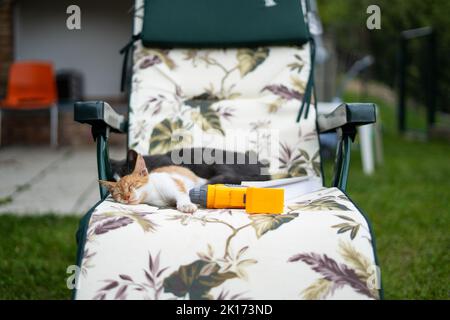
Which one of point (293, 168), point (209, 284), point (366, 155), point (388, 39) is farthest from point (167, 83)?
point (388, 39)

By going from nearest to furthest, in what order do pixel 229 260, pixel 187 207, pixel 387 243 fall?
1. pixel 229 260
2. pixel 187 207
3. pixel 387 243

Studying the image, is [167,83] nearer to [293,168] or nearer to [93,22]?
[293,168]

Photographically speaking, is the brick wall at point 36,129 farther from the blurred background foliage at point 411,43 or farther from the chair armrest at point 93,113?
the chair armrest at point 93,113

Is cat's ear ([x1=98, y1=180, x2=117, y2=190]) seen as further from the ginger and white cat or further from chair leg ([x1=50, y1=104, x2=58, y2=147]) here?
chair leg ([x1=50, y1=104, x2=58, y2=147])

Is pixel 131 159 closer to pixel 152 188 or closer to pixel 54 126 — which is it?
pixel 152 188

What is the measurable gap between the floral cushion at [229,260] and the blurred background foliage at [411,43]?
4.04 meters

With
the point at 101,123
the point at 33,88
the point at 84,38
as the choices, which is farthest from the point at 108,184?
the point at 84,38

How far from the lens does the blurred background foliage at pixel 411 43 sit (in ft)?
24.2

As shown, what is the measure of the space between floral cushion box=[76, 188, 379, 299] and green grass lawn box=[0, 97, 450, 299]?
96cm

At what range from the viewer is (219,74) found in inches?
102

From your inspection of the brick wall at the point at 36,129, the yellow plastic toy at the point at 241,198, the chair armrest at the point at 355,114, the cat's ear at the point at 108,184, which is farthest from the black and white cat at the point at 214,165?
the brick wall at the point at 36,129

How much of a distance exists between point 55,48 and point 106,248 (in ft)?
27.1

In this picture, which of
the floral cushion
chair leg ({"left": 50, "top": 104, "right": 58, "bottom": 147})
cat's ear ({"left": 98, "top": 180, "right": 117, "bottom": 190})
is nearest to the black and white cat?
cat's ear ({"left": 98, "top": 180, "right": 117, "bottom": 190})

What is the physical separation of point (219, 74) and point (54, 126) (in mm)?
4463
